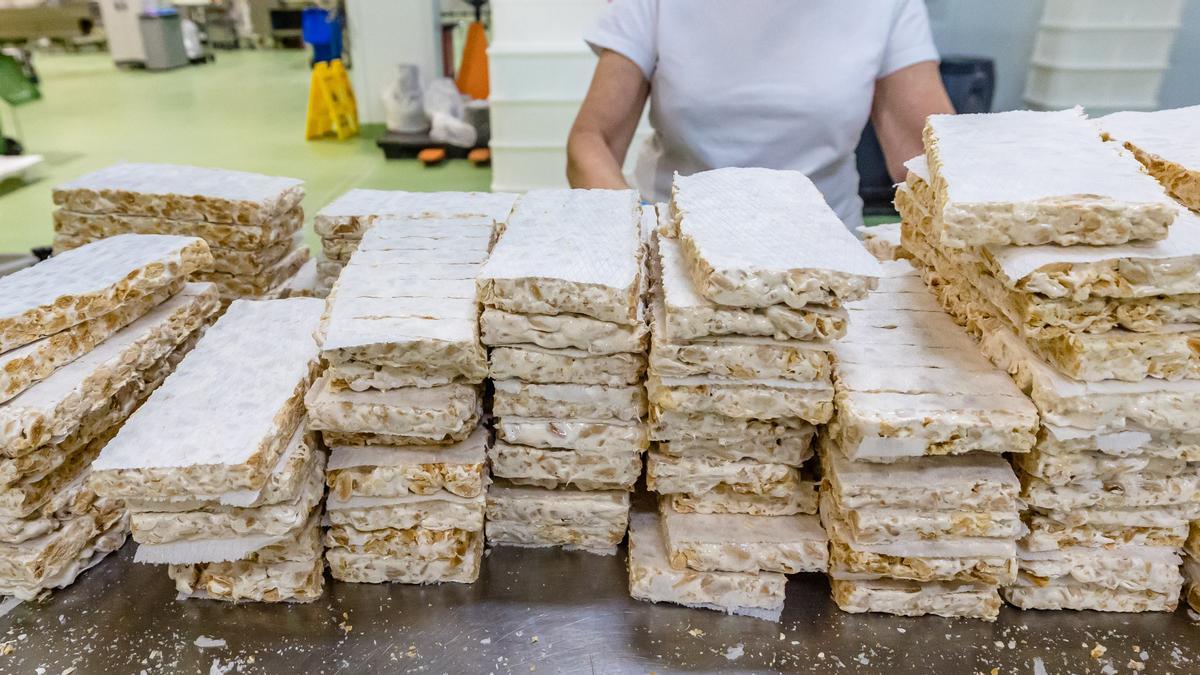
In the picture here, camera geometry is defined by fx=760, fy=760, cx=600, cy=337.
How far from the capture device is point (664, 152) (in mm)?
2941

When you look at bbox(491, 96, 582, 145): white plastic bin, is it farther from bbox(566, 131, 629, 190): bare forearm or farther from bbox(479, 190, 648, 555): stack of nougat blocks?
bbox(479, 190, 648, 555): stack of nougat blocks

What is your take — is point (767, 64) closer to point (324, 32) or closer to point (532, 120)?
point (532, 120)

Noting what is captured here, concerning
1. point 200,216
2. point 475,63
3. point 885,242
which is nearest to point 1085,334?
point 885,242

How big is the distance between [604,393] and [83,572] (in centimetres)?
121

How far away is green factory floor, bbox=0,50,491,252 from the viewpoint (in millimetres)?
5113

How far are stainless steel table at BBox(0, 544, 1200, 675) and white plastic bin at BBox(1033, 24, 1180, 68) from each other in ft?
9.06

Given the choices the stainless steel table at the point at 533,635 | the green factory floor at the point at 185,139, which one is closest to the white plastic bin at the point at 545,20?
the green factory floor at the point at 185,139

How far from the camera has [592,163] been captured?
2.70 meters

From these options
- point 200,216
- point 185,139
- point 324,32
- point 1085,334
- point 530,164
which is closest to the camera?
point 1085,334

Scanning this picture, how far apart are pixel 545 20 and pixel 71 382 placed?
354 centimetres

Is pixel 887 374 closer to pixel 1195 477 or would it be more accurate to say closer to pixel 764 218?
pixel 764 218

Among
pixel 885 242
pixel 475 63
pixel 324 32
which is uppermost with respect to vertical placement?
pixel 324 32

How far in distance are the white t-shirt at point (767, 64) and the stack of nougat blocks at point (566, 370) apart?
111 centimetres

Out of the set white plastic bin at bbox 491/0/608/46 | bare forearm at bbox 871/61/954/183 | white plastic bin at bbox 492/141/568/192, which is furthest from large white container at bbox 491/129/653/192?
bare forearm at bbox 871/61/954/183
